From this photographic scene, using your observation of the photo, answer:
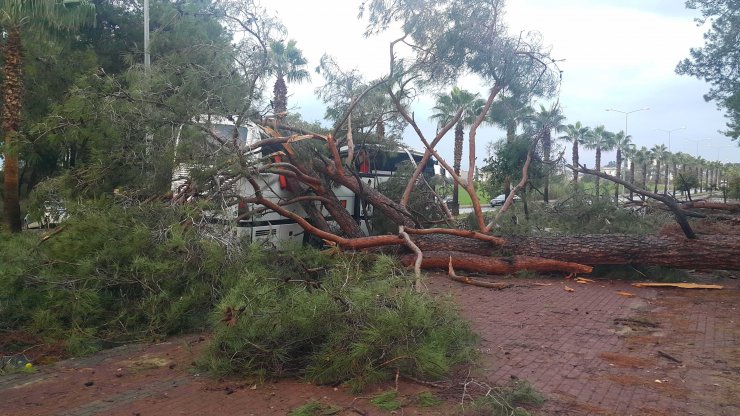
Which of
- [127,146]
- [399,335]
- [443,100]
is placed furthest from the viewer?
[443,100]

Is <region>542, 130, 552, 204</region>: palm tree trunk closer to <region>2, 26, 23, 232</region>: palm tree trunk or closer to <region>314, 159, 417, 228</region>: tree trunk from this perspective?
<region>314, 159, 417, 228</region>: tree trunk

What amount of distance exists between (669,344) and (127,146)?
23.4 feet

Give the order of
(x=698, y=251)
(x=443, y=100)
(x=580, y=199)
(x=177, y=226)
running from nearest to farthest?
1. (x=177, y=226)
2. (x=698, y=251)
3. (x=580, y=199)
4. (x=443, y=100)

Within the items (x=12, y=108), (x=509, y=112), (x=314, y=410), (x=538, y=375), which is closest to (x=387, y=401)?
(x=314, y=410)

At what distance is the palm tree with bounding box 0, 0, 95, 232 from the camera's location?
1179cm

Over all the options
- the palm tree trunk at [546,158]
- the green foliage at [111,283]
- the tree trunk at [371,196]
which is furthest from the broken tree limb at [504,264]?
the green foliage at [111,283]

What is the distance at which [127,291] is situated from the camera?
631cm

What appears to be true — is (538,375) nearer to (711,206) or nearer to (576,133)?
(711,206)

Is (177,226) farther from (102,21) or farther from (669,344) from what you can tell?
(102,21)

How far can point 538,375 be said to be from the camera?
4.91 m

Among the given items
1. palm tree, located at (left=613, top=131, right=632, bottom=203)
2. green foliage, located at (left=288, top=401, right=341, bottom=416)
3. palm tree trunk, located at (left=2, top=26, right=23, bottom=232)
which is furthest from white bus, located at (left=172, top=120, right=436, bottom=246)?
palm tree, located at (left=613, top=131, right=632, bottom=203)

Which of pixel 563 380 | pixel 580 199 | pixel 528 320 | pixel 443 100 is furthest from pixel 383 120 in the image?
pixel 443 100

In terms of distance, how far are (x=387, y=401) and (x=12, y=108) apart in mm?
11514

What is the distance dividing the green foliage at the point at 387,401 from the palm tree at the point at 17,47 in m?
10.4
